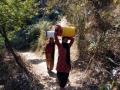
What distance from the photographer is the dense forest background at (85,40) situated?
1094 centimetres

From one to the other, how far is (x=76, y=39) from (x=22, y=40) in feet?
23.9

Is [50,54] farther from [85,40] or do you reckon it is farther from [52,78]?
[85,40]

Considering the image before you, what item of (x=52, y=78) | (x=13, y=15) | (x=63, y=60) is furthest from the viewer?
(x=52, y=78)

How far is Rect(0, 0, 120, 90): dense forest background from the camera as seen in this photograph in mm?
10938

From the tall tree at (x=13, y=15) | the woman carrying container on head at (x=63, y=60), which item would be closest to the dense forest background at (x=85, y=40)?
the tall tree at (x=13, y=15)

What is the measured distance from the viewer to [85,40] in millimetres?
13070

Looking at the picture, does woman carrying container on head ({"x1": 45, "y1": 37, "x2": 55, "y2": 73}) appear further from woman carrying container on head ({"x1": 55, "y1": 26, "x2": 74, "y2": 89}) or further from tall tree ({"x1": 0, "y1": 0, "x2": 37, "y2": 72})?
woman carrying container on head ({"x1": 55, "y1": 26, "x2": 74, "y2": 89})

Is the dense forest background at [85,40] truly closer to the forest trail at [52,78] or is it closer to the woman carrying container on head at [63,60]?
the forest trail at [52,78]

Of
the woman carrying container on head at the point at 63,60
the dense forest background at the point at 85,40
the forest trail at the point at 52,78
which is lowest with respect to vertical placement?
the forest trail at the point at 52,78

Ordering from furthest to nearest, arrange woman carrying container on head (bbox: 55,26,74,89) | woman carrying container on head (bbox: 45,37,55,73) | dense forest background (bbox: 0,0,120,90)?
woman carrying container on head (bbox: 45,37,55,73)
dense forest background (bbox: 0,0,120,90)
woman carrying container on head (bbox: 55,26,74,89)

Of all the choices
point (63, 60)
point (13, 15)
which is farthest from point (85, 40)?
point (63, 60)

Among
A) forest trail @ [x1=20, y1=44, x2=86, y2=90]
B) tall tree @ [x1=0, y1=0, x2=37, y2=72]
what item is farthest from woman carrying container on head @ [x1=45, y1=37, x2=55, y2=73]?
tall tree @ [x1=0, y1=0, x2=37, y2=72]

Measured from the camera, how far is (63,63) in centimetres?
984

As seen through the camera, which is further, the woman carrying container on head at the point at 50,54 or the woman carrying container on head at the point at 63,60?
the woman carrying container on head at the point at 50,54
